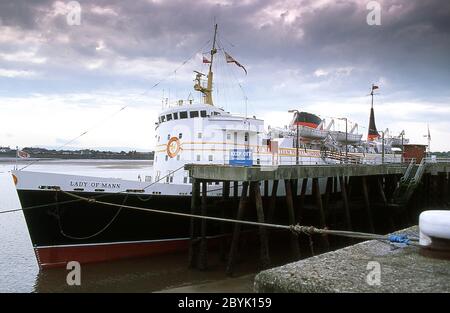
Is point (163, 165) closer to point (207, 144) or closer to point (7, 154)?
point (207, 144)

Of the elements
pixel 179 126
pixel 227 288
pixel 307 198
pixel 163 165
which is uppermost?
pixel 179 126

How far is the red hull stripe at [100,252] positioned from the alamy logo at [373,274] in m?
12.9

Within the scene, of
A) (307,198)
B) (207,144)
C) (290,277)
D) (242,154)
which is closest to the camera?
(290,277)

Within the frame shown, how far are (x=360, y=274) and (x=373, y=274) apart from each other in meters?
0.15

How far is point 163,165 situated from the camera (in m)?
19.8

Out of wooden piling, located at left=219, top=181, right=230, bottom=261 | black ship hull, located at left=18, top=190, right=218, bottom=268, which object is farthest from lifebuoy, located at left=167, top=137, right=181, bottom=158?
wooden piling, located at left=219, top=181, right=230, bottom=261

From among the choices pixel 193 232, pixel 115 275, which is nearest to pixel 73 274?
pixel 115 275

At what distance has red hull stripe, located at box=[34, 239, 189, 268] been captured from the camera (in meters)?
15.0

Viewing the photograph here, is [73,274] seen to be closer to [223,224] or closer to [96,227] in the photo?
[96,227]

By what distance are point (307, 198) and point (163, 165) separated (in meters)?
8.25

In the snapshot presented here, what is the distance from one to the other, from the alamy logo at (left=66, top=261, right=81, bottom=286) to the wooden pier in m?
4.18

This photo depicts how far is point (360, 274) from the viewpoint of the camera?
4.63m

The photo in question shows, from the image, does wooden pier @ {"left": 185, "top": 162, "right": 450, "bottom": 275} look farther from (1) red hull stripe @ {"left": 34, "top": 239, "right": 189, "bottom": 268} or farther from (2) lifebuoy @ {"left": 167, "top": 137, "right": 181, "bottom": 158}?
(2) lifebuoy @ {"left": 167, "top": 137, "right": 181, "bottom": 158}
